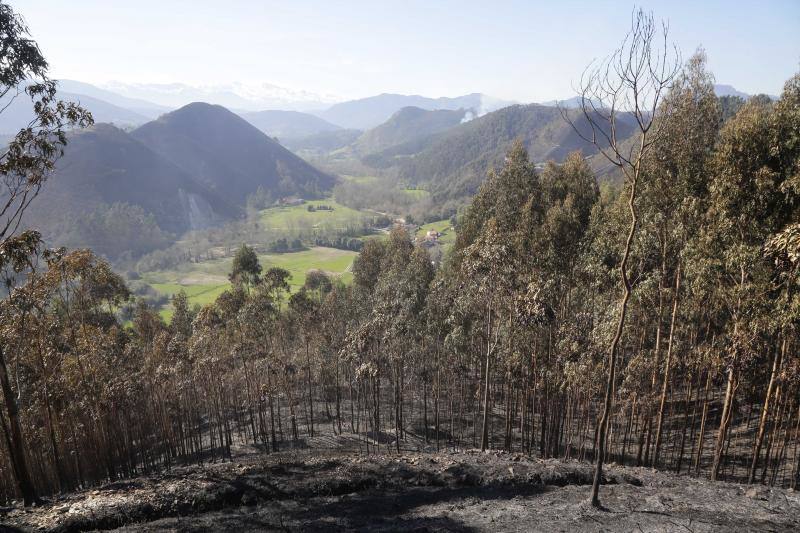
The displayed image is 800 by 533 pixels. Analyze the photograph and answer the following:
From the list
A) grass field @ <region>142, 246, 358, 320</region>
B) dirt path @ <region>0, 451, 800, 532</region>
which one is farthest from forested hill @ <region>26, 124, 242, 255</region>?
dirt path @ <region>0, 451, 800, 532</region>

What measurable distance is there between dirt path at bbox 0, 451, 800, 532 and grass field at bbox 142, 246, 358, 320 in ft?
235

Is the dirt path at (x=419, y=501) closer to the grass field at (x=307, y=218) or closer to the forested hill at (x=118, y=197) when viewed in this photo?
the forested hill at (x=118, y=197)

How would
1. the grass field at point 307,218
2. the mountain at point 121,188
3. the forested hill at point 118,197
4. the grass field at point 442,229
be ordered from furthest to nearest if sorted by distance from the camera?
the grass field at point 307,218 → the mountain at point 121,188 → the forested hill at point 118,197 → the grass field at point 442,229

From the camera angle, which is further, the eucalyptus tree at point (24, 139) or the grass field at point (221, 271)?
the grass field at point (221, 271)

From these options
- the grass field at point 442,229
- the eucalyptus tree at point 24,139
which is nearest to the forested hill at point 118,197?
the grass field at point 442,229

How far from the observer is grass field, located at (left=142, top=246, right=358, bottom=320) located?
91.7 meters

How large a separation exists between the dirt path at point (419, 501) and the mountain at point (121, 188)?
463ft

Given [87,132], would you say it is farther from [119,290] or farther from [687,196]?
[687,196]

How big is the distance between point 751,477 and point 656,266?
7.26 metres

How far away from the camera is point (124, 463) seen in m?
21.0

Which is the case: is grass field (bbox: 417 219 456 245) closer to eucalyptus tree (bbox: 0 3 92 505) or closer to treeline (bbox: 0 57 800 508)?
treeline (bbox: 0 57 800 508)

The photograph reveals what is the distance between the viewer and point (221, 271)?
366ft

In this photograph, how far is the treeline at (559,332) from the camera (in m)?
11.7

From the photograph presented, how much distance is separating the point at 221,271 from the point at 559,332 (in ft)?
351
